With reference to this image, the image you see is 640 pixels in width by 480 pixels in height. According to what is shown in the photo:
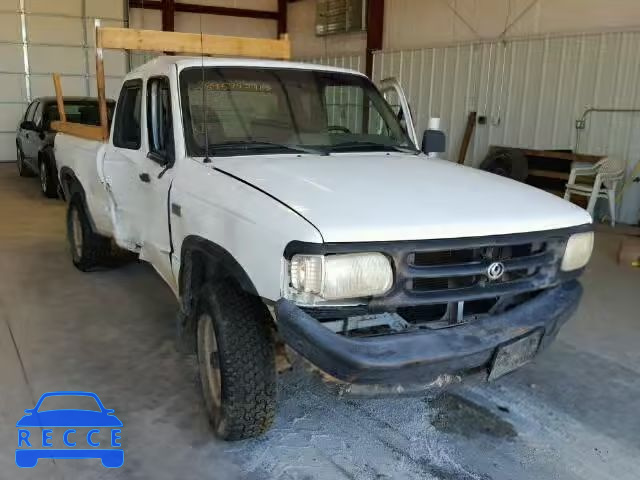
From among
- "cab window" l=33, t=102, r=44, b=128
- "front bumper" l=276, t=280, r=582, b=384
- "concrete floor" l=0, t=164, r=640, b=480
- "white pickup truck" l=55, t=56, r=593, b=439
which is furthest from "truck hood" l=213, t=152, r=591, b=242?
"cab window" l=33, t=102, r=44, b=128

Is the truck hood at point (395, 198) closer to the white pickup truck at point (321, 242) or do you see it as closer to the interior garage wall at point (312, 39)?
the white pickup truck at point (321, 242)

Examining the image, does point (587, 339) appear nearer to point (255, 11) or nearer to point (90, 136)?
point (90, 136)

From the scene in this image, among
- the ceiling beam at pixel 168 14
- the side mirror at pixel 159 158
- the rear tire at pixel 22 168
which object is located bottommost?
the rear tire at pixel 22 168

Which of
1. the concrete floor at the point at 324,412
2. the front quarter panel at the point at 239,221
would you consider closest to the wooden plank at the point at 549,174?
the concrete floor at the point at 324,412

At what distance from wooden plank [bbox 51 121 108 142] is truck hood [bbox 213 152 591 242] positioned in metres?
1.98

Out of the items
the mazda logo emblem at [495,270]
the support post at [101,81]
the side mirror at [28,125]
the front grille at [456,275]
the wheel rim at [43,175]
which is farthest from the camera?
the side mirror at [28,125]

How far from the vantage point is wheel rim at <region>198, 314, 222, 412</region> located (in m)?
2.86

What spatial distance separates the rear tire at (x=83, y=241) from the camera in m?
5.28

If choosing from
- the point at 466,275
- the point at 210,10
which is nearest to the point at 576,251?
the point at 466,275

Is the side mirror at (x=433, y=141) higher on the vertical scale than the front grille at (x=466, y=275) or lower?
higher

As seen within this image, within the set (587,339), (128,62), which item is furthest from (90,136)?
(128,62)

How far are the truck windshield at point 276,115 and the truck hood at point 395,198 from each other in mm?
186

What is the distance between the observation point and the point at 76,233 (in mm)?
5562

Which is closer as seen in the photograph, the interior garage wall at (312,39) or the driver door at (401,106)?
the driver door at (401,106)
